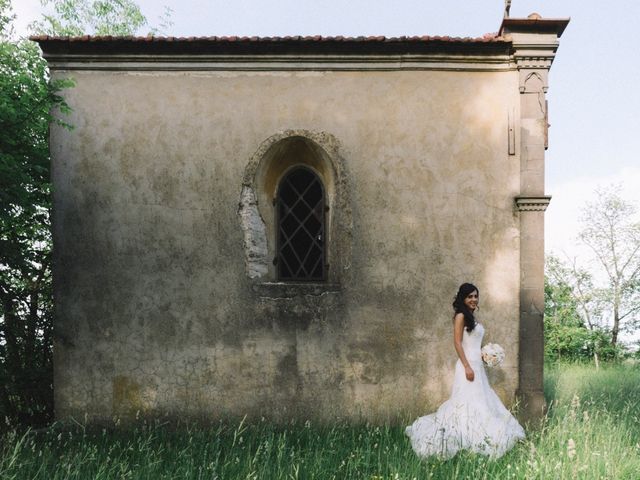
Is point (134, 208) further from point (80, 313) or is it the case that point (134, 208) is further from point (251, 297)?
point (251, 297)

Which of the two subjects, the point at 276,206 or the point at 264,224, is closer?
the point at 264,224

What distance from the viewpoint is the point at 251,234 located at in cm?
614

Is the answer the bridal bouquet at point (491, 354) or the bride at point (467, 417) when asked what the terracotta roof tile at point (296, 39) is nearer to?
the bride at point (467, 417)

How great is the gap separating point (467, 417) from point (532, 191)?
3023 millimetres

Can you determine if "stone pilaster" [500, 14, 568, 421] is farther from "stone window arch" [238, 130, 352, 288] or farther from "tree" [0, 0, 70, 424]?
"tree" [0, 0, 70, 424]

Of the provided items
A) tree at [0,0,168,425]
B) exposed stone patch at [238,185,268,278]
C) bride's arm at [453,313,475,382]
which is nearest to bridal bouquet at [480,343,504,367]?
bride's arm at [453,313,475,382]

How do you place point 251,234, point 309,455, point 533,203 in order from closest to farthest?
point 309,455 → point 533,203 → point 251,234

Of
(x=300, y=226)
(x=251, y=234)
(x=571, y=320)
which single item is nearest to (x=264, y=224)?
Result: (x=251, y=234)

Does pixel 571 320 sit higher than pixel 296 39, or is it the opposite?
pixel 296 39

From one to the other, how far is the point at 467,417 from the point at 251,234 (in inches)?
132

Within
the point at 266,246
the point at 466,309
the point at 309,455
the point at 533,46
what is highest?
the point at 533,46

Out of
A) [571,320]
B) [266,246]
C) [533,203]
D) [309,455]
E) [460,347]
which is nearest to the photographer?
[309,455]

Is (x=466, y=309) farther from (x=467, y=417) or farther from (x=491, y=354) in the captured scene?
(x=467, y=417)

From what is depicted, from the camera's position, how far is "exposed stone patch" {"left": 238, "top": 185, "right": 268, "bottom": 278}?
6.12 m
